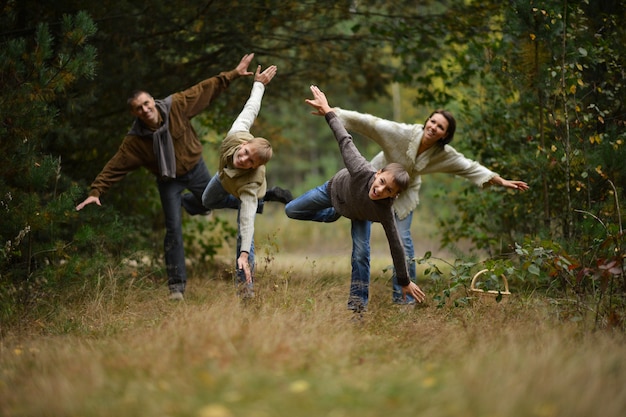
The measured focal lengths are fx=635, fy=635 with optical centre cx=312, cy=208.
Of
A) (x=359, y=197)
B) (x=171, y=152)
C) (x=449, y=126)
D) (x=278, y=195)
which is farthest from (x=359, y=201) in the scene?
(x=171, y=152)

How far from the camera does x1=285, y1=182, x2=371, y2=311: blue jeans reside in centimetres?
529

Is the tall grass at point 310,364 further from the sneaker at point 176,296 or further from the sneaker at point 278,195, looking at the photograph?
the sneaker at point 278,195

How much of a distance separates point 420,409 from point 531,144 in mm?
4346

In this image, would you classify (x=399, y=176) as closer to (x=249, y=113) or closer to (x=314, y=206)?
(x=314, y=206)

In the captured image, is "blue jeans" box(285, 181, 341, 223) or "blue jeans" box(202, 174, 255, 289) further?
"blue jeans" box(202, 174, 255, 289)

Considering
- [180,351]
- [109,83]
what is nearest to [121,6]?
[109,83]

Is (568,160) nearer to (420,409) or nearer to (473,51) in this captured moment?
(473,51)

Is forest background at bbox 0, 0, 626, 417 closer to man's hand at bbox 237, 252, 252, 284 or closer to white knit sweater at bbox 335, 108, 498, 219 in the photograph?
man's hand at bbox 237, 252, 252, 284

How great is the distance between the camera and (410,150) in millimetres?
5570

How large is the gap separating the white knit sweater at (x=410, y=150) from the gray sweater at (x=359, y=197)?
0.39 metres

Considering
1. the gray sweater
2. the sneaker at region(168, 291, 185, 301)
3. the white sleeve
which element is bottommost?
the sneaker at region(168, 291, 185, 301)

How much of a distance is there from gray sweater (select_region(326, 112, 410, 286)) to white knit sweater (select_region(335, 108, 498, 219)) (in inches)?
15.4

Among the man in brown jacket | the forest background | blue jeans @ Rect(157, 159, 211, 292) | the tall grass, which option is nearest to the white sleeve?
the man in brown jacket

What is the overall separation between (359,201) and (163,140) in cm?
210
